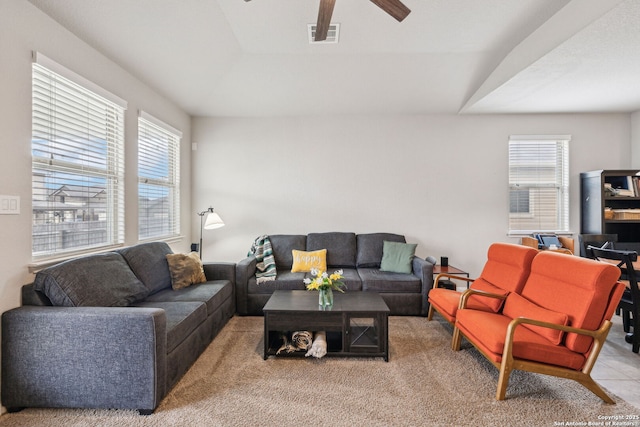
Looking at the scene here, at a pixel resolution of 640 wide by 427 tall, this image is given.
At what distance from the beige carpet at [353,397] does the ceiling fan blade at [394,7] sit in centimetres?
261

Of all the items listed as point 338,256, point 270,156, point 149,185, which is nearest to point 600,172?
point 338,256

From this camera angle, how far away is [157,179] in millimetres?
3658

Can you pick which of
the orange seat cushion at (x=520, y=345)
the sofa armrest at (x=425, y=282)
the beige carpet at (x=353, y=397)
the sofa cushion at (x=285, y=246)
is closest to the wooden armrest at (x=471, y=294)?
the orange seat cushion at (x=520, y=345)

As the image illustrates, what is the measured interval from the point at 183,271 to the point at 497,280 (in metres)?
3.12

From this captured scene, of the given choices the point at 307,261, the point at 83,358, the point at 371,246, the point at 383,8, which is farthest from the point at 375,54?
the point at 83,358

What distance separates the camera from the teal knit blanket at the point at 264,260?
3.55 m

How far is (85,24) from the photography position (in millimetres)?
2328

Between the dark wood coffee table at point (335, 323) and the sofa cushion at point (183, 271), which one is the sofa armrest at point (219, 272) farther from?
the dark wood coffee table at point (335, 323)

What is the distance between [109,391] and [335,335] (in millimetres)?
1737

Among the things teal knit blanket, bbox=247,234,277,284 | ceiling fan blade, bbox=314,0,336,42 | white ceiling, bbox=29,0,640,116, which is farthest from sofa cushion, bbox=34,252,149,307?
ceiling fan blade, bbox=314,0,336,42

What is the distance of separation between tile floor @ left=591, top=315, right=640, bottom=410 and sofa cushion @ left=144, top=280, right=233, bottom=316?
10.5 ft

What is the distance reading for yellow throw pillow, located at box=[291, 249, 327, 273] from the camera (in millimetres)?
3828

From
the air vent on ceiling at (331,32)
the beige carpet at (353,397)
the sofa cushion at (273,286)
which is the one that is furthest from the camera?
the sofa cushion at (273,286)

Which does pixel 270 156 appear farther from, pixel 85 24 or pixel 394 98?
pixel 85 24
